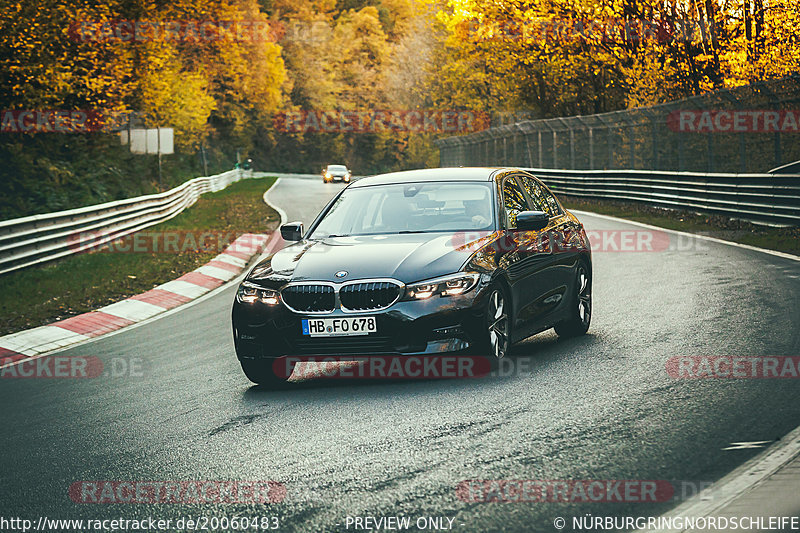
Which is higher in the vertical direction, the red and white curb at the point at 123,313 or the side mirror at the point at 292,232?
the side mirror at the point at 292,232

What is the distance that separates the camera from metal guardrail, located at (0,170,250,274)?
50.4 feet

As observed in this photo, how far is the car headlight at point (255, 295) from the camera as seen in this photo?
24.8 feet

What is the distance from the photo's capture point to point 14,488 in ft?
18.0

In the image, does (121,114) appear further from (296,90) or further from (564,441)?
(296,90)

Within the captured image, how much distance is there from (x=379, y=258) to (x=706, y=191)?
17.2 meters

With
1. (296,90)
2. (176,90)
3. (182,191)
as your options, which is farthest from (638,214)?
(296,90)

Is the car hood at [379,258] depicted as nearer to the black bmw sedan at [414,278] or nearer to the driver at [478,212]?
the black bmw sedan at [414,278]

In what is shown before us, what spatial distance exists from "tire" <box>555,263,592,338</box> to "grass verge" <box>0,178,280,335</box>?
22.5 feet

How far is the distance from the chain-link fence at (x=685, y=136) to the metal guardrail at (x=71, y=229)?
1303cm

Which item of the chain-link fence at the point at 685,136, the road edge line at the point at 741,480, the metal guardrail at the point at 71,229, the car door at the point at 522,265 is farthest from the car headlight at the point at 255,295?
the chain-link fence at the point at 685,136

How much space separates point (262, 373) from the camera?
25.8ft

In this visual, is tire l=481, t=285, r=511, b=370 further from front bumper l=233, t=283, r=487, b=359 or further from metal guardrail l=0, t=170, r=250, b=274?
metal guardrail l=0, t=170, r=250, b=274

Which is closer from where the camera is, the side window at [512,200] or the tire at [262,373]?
the tire at [262,373]

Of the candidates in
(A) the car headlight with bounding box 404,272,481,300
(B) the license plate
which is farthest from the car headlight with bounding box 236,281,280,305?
(A) the car headlight with bounding box 404,272,481,300
